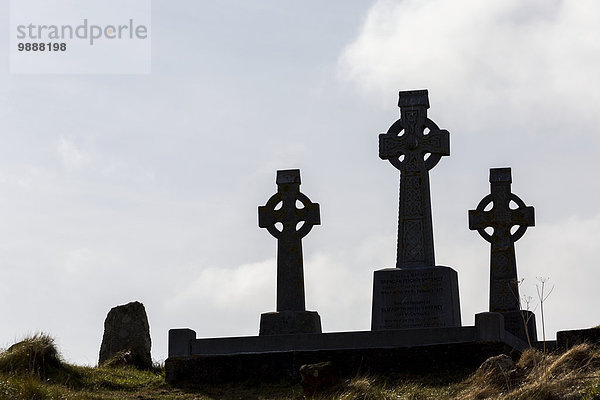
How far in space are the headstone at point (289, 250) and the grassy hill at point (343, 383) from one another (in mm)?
2962

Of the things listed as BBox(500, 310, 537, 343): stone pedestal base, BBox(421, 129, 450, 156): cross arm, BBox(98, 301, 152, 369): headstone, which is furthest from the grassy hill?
BBox(500, 310, 537, 343): stone pedestal base

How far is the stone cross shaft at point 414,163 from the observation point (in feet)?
67.3

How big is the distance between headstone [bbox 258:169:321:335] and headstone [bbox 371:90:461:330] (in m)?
1.55

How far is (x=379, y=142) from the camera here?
2152 cm

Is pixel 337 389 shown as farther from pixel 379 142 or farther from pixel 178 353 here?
pixel 379 142

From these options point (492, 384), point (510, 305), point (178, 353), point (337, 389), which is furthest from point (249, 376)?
point (510, 305)

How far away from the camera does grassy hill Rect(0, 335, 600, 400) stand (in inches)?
554

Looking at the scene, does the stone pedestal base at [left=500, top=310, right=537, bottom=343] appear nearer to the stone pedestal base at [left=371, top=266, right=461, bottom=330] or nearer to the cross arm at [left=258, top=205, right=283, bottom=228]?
the stone pedestal base at [left=371, top=266, right=461, bottom=330]

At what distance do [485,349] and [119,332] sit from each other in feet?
26.5

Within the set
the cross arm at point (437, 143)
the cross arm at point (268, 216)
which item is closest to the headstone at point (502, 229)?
→ the cross arm at point (437, 143)

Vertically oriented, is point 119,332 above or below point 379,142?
below

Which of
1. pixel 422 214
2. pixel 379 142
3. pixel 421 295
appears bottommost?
pixel 421 295

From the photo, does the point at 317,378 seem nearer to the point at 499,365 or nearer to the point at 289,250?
the point at 499,365

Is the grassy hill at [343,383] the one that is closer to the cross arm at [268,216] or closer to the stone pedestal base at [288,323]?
the stone pedestal base at [288,323]
